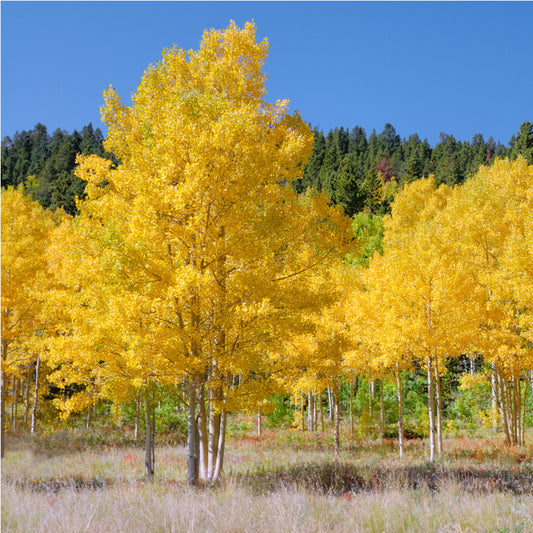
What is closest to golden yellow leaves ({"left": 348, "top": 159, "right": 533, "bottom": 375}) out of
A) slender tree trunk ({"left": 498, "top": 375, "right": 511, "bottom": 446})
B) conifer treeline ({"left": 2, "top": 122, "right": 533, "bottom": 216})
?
slender tree trunk ({"left": 498, "top": 375, "right": 511, "bottom": 446})

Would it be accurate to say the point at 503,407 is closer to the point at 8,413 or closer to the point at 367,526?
the point at 367,526

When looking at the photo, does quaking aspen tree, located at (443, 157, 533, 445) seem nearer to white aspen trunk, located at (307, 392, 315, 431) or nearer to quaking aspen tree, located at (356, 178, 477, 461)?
quaking aspen tree, located at (356, 178, 477, 461)

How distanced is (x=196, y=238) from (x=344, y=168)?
39.7 metres

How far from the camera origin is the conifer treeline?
44.2 m

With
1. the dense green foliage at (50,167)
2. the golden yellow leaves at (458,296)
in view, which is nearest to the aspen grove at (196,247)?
the golden yellow leaves at (458,296)

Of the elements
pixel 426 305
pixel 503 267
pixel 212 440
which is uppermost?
pixel 503 267

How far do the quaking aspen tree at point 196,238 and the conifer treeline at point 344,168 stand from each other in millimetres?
15911

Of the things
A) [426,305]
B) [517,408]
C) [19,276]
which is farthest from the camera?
[517,408]

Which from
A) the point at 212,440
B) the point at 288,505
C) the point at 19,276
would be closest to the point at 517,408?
the point at 212,440

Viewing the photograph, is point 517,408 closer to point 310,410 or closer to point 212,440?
point 310,410

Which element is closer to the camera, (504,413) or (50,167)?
(504,413)

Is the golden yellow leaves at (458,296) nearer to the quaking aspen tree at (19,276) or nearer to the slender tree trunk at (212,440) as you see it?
the slender tree trunk at (212,440)

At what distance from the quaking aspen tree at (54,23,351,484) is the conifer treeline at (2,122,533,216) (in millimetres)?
15911

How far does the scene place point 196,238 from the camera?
801 cm
